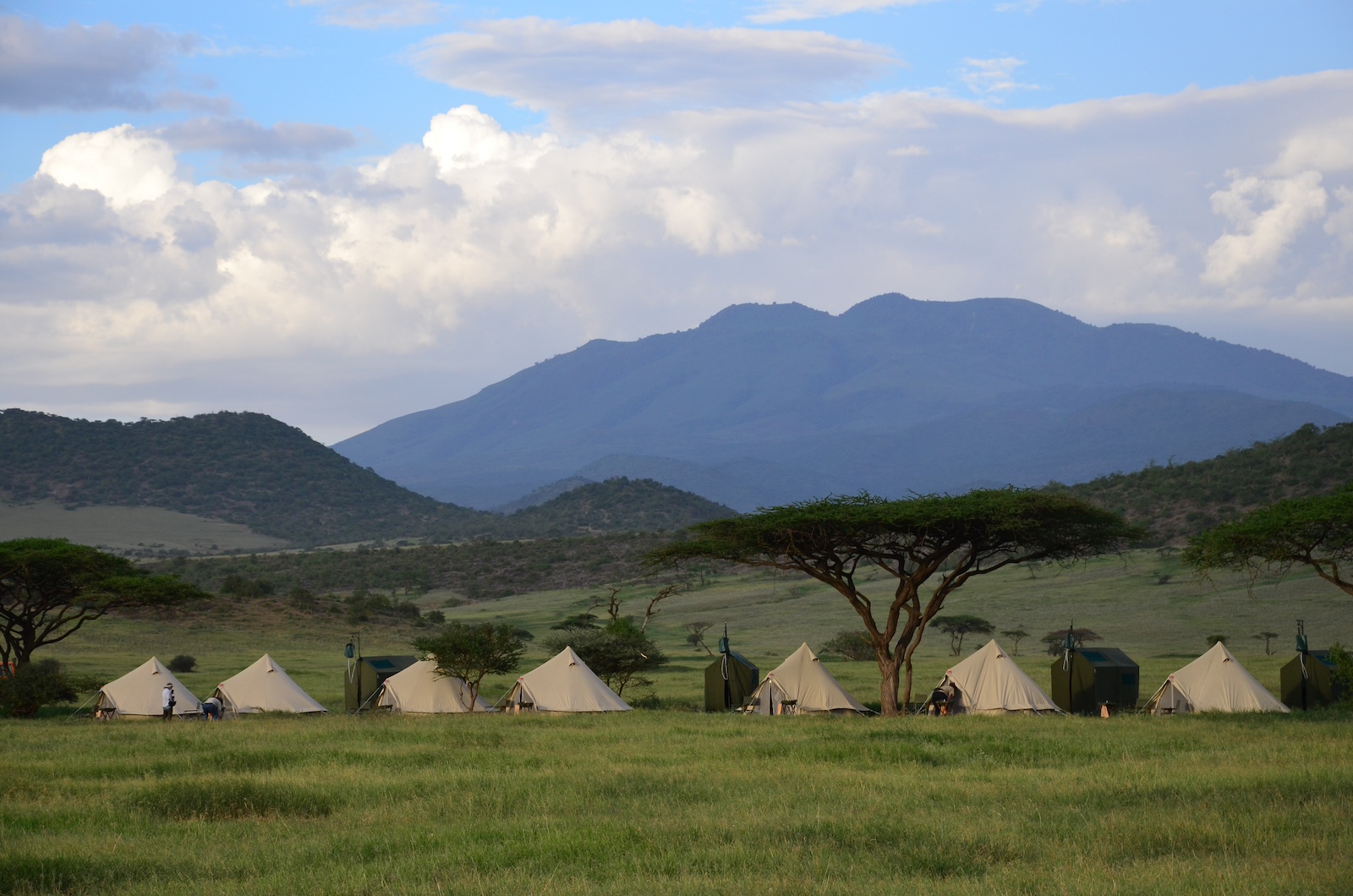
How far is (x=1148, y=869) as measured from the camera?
40.8 feet

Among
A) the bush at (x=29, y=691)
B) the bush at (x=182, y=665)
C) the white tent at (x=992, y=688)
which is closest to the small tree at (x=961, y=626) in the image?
the white tent at (x=992, y=688)

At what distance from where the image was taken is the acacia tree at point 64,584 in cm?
3656

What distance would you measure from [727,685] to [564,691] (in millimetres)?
4437

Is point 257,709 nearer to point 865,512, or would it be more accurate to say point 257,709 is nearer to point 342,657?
point 865,512

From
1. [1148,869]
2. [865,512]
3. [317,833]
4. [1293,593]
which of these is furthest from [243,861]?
[1293,593]

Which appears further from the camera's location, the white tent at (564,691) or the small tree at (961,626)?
the small tree at (961,626)

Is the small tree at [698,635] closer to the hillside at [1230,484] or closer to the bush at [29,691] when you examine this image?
the hillside at [1230,484]

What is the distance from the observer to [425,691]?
3419 cm

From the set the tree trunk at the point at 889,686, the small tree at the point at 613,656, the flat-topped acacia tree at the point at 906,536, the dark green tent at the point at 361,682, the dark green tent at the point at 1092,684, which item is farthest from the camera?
the small tree at the point at 613,656

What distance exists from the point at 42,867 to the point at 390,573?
90133 mm

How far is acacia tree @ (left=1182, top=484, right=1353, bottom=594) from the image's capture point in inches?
1177

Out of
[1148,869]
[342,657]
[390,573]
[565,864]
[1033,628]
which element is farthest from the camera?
[390,573]

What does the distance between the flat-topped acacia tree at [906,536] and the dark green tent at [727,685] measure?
2.84m

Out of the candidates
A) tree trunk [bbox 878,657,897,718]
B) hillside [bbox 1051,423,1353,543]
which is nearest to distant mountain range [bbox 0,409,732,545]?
hillside [bbox 1051,423,1353,543]
